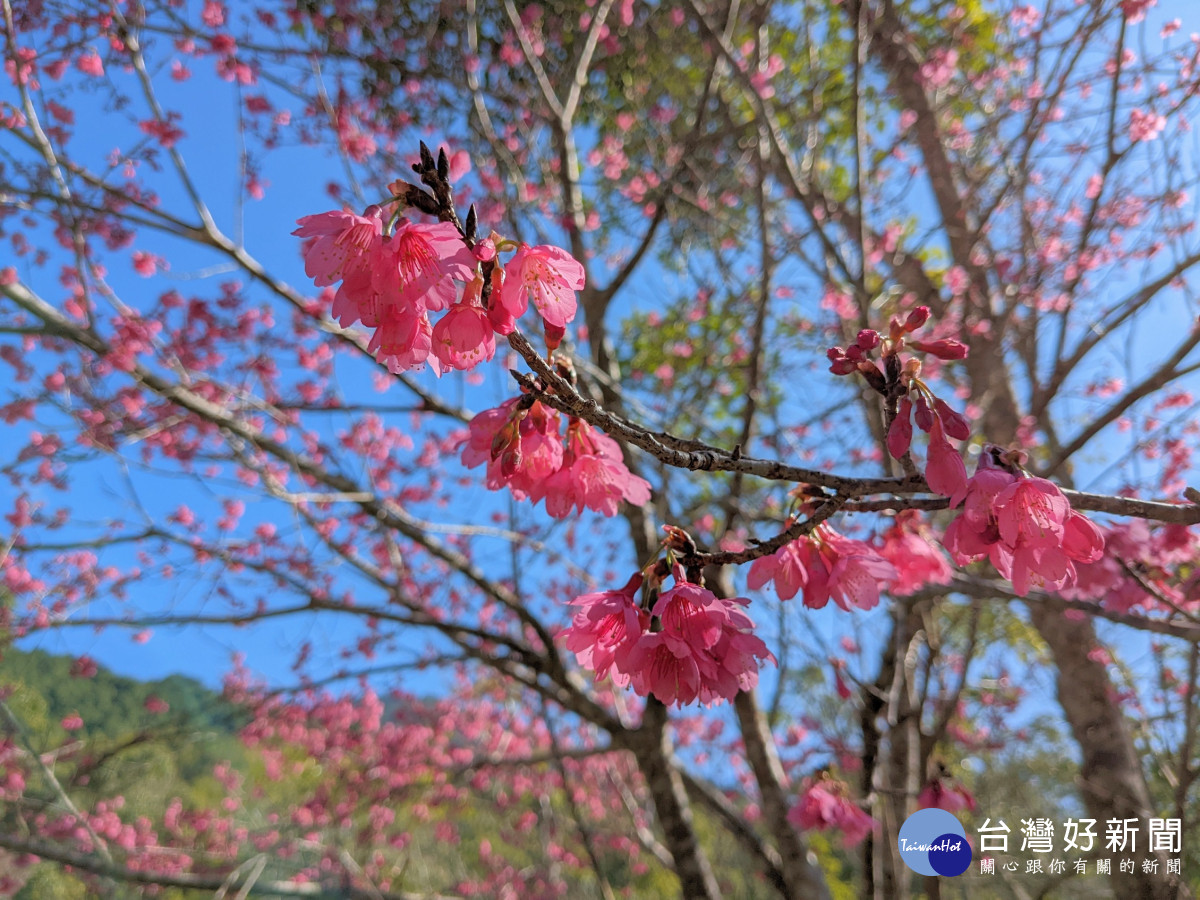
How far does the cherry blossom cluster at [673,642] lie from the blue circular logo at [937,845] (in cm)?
160

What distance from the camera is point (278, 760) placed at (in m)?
7.74

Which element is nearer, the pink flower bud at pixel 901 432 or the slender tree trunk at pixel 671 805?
the pink flower bud at pixel 901 432

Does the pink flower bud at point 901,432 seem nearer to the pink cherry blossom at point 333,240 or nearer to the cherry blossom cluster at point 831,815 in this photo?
the pink cherry blossom at point 333,240

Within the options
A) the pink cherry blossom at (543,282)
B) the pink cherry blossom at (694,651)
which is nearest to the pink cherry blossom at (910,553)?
the pink cherry blossom at (694,651)

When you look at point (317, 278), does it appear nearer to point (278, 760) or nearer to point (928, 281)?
point (928, 281)

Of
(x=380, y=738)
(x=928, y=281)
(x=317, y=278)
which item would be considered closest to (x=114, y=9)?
(x=317, y=278)

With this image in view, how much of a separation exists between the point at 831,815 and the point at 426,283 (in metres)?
2.35

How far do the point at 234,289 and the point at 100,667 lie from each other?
2.81 m

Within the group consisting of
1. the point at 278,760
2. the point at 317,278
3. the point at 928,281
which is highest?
the point at 928,281

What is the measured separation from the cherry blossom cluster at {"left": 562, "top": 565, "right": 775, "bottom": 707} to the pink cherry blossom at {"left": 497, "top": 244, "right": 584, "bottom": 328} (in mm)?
437

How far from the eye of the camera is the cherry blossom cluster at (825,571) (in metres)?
1.09

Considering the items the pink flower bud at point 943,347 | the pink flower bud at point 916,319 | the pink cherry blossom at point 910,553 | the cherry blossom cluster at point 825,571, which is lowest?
the cherry blossom cluster at point 825,571

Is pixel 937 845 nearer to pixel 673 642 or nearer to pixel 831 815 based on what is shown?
pixel 831 815

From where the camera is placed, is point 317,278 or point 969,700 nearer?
point 317,278
